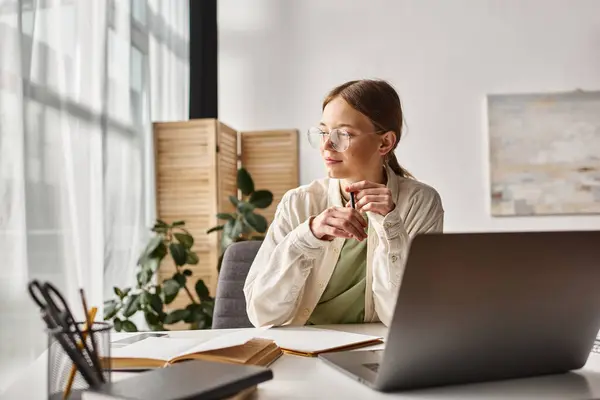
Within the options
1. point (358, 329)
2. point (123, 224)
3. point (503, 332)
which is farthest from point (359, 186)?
point (123, 224)

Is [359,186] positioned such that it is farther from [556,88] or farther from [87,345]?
[556,88]

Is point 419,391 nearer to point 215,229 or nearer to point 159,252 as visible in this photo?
point 159,252

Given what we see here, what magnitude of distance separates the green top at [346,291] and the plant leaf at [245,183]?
1.66 metres

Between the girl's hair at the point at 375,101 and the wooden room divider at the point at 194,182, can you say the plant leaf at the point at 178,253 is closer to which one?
the wooden room divider at the point at 194,182

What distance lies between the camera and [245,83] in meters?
4.00

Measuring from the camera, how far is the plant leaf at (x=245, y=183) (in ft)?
11.0

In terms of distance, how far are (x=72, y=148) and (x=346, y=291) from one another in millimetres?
1162

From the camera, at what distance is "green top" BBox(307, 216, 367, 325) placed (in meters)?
1.69

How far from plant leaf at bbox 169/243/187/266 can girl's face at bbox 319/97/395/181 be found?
4.36ft

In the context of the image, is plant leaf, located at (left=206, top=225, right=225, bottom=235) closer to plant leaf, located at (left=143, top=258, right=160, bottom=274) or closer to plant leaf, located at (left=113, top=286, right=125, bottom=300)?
plant leaf, located at (left=143, top=258, right=160, bottom=274)

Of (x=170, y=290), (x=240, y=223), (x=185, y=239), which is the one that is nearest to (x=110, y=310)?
(x=170, y=290)

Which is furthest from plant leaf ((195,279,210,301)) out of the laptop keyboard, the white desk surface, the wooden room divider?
the laptop keyboard

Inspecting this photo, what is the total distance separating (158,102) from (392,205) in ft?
6.97

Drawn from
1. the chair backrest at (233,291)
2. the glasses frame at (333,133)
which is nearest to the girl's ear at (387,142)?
the glasses frame at (333,133)
